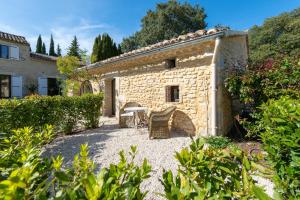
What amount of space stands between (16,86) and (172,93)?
53.7 feet

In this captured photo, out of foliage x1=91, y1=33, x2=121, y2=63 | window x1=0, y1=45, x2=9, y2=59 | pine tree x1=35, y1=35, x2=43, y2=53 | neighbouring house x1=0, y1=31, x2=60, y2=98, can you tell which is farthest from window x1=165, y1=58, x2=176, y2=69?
pine tree x1=35, y1=35, x2=43, y2=53

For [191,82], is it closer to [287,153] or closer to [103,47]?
[287,153]

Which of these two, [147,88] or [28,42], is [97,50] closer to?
[28,42]

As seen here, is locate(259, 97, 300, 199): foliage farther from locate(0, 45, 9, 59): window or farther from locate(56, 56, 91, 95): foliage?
locate(0, 45, 9, 59): window

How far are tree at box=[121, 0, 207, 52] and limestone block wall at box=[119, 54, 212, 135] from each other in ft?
66.3

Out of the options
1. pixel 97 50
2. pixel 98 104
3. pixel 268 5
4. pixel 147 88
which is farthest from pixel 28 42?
pixel 268 5

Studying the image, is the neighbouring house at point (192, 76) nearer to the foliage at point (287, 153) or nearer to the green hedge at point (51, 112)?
the green hedge at point (51, 112)

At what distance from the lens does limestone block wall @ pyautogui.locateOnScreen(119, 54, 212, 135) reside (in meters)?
6.50

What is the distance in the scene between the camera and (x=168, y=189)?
3.42ft

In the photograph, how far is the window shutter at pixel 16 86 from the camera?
56.5 ft

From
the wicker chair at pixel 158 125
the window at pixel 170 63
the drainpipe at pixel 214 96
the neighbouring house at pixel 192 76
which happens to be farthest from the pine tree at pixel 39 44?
the drainpipe at pixel 214 96

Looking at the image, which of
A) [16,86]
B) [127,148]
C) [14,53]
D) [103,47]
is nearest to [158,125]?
[127,148]

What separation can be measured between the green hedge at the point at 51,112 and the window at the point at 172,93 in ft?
10.7

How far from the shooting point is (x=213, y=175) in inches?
48.5
